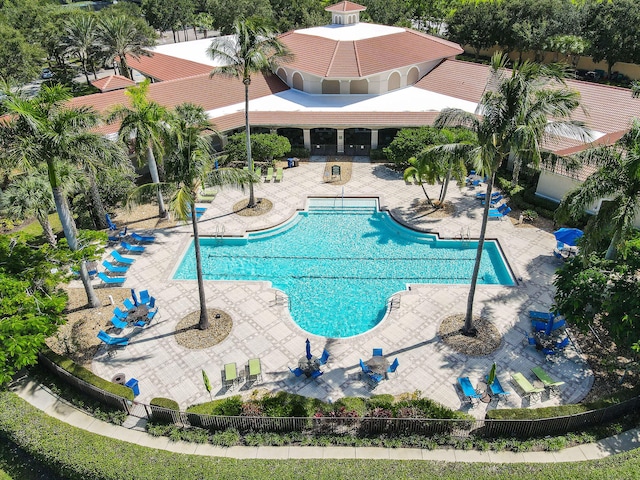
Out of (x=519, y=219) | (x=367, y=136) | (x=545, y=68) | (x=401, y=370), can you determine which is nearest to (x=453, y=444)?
(x=401, y=370)

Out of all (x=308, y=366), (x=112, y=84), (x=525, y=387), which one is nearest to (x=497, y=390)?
(x=525, y=387)

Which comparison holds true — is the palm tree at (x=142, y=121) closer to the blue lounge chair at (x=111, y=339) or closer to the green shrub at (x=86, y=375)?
the blue lounge chair at (x=111, y=339)

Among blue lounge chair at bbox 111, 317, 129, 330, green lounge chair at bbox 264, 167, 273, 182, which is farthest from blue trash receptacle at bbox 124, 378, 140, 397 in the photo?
green lounge chair at bbox 264, 167, 273, 182

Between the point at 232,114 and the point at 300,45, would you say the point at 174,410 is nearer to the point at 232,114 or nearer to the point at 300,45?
the point at 232,114

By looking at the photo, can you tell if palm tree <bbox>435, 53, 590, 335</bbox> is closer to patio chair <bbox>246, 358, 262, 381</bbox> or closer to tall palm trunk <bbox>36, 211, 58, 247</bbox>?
patio chair <bbox>246, 358, 262, 381</bbox>

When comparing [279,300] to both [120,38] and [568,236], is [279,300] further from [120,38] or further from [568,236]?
[120,38]
